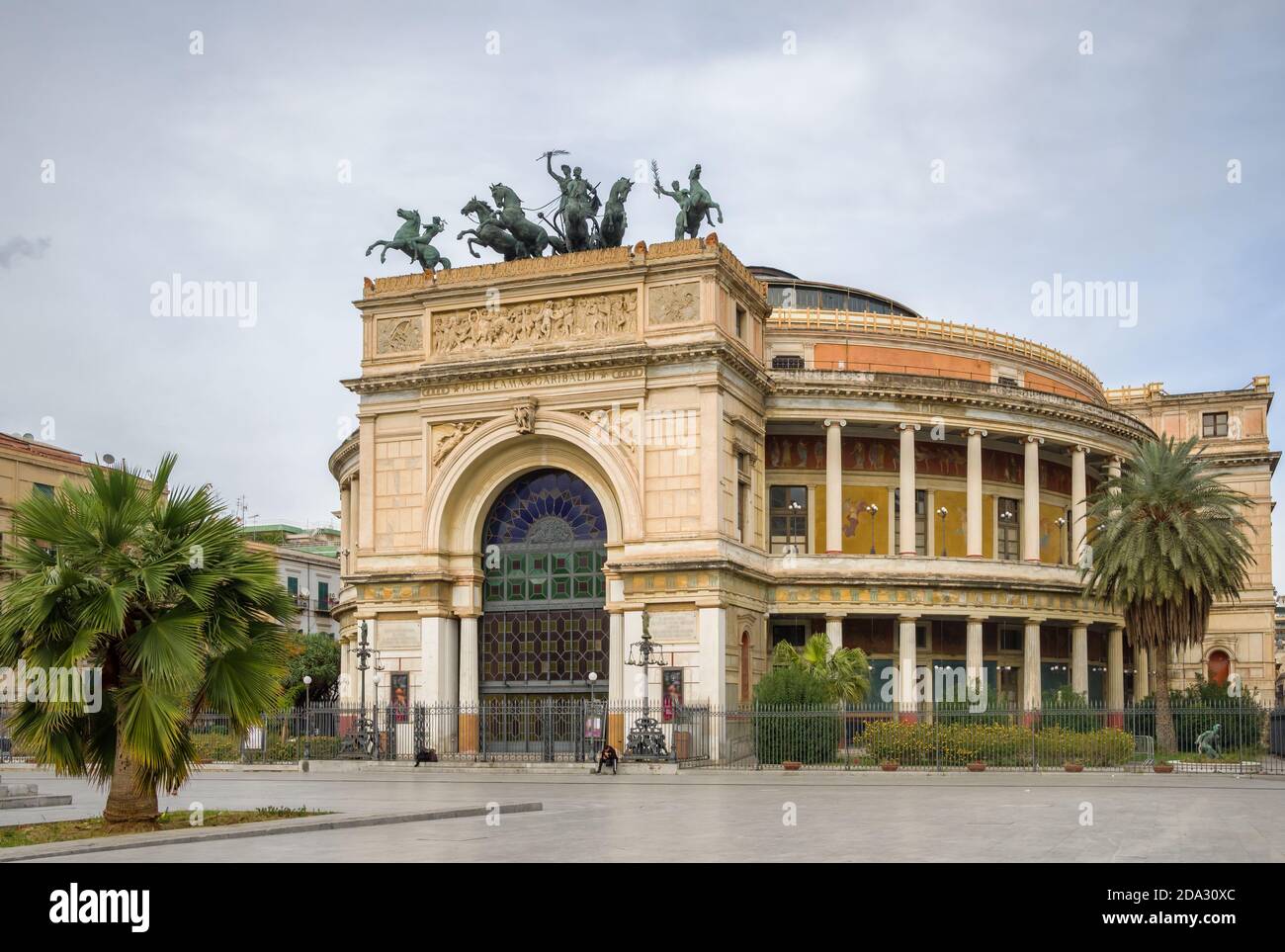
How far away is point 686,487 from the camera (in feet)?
158

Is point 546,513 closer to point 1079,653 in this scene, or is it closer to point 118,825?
point 1079,653

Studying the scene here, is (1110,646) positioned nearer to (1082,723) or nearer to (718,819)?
(1082,723)

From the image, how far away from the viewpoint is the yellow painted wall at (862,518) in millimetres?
57281

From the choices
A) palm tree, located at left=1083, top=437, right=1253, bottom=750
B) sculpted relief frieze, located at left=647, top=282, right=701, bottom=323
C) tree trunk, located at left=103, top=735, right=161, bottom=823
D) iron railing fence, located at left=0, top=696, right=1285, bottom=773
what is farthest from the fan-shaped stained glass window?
tree trunk, located at left=103, top=735, right=161, bottom=823

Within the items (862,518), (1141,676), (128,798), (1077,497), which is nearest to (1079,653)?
(1077,497)

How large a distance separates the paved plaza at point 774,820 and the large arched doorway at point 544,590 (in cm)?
1150

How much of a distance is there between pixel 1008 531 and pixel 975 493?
4.42m

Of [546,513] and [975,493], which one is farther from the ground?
[975,493]

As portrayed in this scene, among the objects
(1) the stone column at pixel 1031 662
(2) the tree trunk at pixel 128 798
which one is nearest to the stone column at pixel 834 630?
(1) the stone column at pixel 1031 662

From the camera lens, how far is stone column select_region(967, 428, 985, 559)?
5672 cm

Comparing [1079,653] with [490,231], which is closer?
[490,231]

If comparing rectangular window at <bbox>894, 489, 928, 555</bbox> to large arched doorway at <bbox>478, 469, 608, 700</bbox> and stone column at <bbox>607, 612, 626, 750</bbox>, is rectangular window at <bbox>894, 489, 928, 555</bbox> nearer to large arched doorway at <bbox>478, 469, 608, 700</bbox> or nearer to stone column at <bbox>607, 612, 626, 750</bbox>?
large arched doorway at <bbox>478, 469, 608, 700</bbox>

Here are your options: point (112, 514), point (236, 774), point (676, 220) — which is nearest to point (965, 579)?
point (676, 220)

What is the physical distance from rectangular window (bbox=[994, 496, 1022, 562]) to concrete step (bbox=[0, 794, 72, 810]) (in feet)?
135
